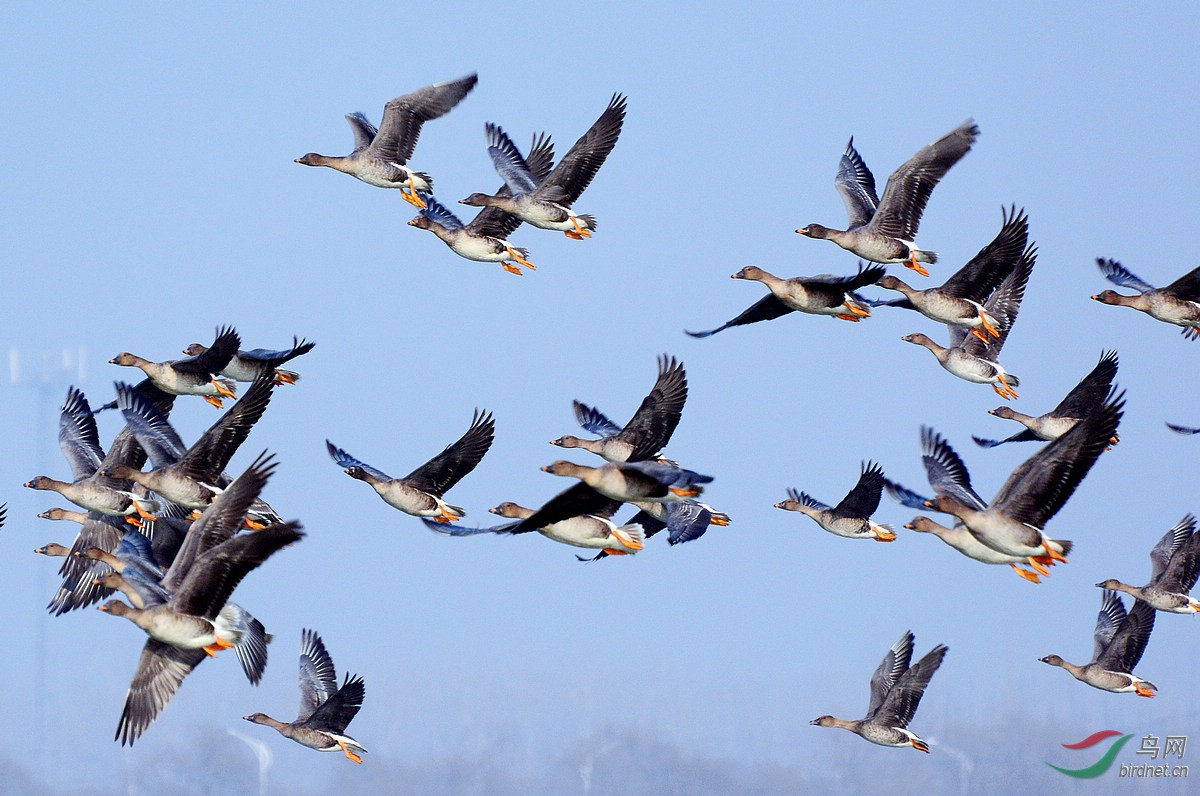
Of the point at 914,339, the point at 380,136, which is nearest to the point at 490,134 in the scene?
the point at 380,136

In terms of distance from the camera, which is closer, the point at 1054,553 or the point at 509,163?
the point at 1054,553

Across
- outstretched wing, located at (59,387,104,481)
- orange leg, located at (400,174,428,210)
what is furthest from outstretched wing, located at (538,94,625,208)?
outstretched wing, located at (59,387,104,481)

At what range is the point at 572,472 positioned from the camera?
27125 millimetres

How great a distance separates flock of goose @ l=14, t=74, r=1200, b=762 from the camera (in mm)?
25125

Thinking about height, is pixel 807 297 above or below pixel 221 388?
above

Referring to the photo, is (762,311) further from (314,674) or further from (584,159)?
(314,674)

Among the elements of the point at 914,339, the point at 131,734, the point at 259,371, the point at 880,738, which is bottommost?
the point at 131,734

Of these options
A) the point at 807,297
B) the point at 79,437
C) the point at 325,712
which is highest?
the point at 807,297

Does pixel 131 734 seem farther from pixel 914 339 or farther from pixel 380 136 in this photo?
pixel 914 339

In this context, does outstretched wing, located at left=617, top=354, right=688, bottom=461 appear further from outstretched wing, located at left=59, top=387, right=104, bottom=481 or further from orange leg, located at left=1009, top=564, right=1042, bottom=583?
outstretched wing, located at left=59, top=387, right=104, bottom=481

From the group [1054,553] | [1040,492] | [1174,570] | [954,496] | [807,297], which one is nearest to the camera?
[1040,492]

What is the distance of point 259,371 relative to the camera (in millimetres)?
32594

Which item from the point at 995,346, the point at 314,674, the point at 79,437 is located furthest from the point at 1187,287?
the point at 79,437

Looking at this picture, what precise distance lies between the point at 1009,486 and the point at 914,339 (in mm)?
10923
